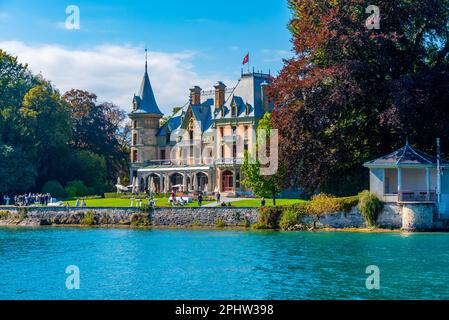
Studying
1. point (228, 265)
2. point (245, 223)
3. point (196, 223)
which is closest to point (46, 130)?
point (196, 223)

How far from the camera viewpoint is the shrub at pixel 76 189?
69688 millimetres

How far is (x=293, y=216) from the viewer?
138 ft

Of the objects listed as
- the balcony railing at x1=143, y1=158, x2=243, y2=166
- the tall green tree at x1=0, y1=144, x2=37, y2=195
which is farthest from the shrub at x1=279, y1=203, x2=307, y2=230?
the tall green tree at x1=0, y1=144, x2=37, y2=195

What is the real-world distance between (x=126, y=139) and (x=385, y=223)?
207 ft

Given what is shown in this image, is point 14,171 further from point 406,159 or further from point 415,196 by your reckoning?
point 415,196

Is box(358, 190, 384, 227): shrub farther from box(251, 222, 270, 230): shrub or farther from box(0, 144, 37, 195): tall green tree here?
Result: box(0, 144, 37, 195): tall green tree

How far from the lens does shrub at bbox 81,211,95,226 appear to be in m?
48.8

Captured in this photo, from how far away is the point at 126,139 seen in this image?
3903 inches

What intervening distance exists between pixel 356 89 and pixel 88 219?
18.8 metres

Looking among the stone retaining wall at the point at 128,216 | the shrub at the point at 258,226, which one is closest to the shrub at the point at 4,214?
the stone retaining wall at the point at 128,216

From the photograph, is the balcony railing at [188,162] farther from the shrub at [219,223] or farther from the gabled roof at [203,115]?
the shrub at [219,223]
